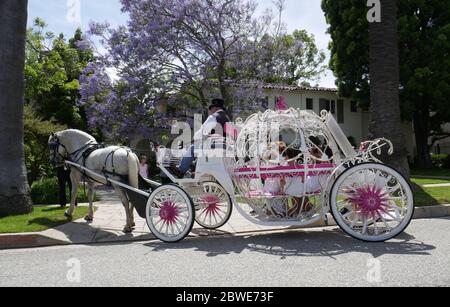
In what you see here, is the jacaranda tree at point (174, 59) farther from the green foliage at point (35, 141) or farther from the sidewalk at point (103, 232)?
the sidewalk at point (103, 232)

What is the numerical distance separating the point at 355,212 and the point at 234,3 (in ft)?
43.5

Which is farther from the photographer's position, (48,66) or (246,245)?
(48,66)

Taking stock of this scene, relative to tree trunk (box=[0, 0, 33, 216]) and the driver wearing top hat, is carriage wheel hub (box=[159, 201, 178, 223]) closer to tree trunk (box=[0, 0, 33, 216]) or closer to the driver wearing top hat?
the driver wearing top hat

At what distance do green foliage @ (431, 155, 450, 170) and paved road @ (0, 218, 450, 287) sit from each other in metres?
24.7

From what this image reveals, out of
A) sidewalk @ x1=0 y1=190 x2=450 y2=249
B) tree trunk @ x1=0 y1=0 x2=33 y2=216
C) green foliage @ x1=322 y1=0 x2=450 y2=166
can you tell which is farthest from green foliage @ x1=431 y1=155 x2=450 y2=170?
tree trunk @ x1=0 y1=0 x2=33 y2=216

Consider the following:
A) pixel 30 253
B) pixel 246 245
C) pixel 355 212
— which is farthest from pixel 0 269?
pixel 355 212

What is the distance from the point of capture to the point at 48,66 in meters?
26.3

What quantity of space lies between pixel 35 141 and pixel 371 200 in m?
12.8

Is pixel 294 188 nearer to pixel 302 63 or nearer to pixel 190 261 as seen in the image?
pixel 190 261

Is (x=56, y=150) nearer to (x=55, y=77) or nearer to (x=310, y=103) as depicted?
(x=55, y=77)

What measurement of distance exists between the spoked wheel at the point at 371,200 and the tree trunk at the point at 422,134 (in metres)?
23.6

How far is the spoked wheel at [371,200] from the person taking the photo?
7238 millimetres

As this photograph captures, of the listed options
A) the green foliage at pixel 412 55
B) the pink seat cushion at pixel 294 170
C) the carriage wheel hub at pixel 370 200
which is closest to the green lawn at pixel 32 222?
the pink seat cushion at pixel 294 170
